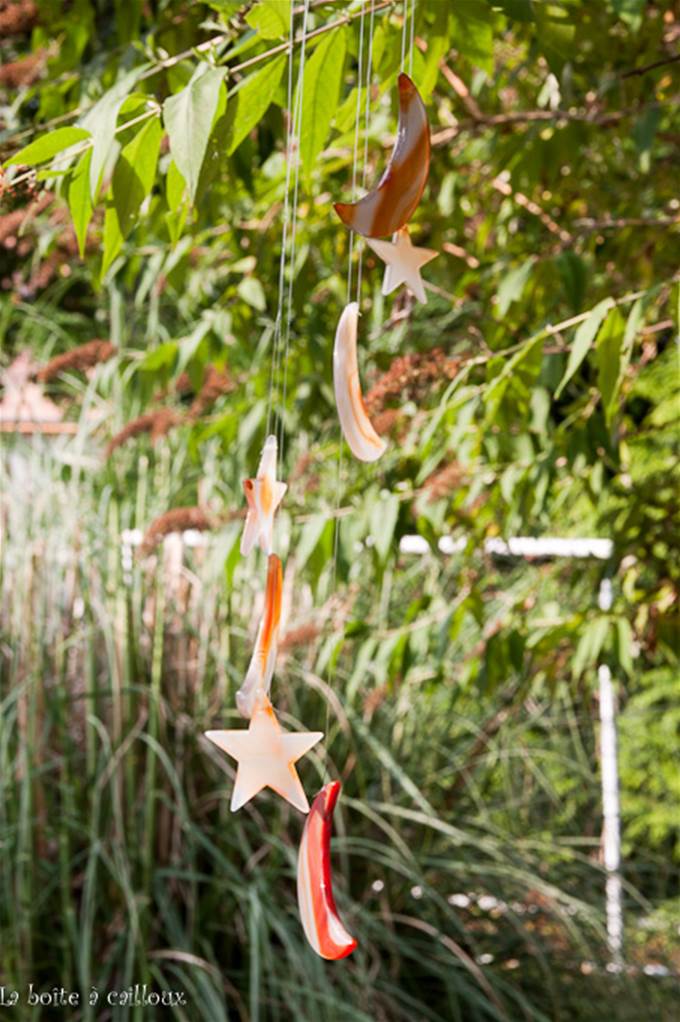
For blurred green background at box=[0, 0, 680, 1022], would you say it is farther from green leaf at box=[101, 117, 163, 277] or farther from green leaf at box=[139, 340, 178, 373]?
green leaf at box=[101, 117, 163, 277]

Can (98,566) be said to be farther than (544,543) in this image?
No

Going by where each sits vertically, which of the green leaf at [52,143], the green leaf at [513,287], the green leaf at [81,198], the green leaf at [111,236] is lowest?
the green leaf at [513,287]

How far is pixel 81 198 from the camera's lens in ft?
3.16

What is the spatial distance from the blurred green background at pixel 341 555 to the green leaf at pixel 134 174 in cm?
31

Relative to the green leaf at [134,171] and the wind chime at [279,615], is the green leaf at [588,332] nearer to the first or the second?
the green leaf at [134,171]

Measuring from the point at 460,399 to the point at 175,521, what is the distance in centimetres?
57

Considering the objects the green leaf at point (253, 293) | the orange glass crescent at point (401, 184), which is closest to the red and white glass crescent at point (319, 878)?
the orange glass crescent at point (401, 184)

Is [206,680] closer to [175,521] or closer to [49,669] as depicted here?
[49,669]

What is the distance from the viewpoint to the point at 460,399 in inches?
56.1

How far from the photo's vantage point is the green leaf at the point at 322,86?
918mm

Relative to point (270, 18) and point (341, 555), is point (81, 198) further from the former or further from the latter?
point (341, 555)

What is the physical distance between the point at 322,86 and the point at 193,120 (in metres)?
0.14

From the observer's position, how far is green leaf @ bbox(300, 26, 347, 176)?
3.01ft

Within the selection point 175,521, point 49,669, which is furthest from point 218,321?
point 49,669
